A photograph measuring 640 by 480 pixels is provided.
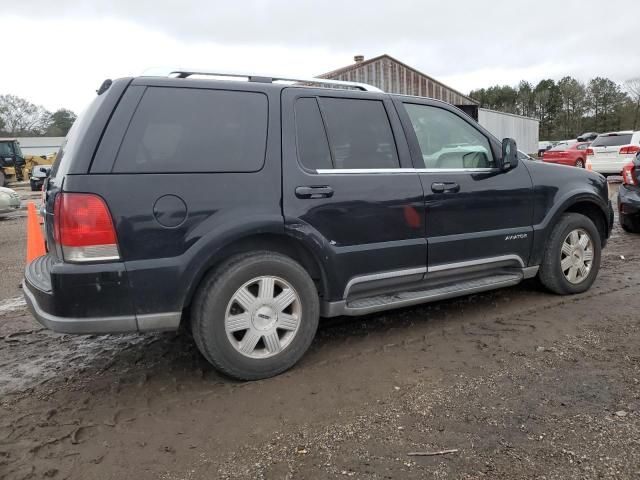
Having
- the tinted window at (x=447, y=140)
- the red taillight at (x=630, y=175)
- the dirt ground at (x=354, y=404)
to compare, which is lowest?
the dirt ground at (x=354, y=404)

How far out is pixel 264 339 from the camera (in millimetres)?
3150

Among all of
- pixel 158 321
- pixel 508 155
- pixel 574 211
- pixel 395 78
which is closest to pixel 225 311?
pixel 158 321

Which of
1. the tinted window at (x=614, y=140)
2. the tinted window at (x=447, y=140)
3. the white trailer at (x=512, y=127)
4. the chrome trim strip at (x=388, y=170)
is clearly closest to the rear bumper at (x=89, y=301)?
the chrome trim strip at (x=388, y=170)

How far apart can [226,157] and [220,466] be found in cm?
172

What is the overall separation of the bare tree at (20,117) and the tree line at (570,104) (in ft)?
224

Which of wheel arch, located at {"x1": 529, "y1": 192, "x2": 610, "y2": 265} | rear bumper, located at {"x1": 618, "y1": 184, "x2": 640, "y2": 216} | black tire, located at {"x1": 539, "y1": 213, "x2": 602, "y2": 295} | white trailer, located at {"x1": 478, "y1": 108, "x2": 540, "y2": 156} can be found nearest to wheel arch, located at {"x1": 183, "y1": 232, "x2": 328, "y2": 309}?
wheel arch, located at {"x1": 529, "y1": 192, "x2": 610, "y2": 265}

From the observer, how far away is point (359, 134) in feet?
11.8

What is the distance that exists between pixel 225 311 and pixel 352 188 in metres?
1.18

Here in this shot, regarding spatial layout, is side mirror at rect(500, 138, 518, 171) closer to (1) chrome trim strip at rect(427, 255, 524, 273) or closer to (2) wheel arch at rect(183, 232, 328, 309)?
(1) chrome trim strip at rect(427, 255, 524, 273)

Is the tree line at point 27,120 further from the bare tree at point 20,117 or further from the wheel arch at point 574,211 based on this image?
the wheel arch at point 574,211

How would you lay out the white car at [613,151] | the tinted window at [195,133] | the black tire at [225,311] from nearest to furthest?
1. the tinted window at [195,133]
2. the black tire at [225,311]
3. the white car at [613,151]

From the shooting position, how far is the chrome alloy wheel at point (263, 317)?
10.0 ft

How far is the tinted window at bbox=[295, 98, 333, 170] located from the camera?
3324 mm

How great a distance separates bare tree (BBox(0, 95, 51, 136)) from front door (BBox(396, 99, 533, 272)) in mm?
81021
